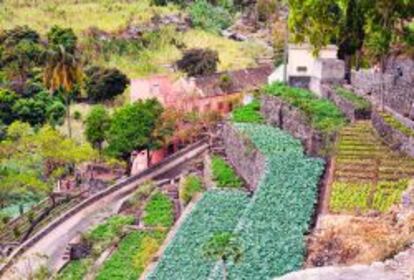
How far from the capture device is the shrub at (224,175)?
120 feet

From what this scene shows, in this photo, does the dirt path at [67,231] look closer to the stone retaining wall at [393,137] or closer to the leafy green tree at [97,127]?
the leafy green tree at [97,127]

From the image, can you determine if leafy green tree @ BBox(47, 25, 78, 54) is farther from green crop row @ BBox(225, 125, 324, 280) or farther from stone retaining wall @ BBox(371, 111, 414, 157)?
stone retaining wall @ BBox(371, 111, 414, 157)

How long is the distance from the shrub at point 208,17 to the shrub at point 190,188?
43564 mm

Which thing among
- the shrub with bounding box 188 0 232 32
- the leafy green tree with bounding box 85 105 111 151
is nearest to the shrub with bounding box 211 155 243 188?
the leafy green tree with bounding box 85 105 111 151

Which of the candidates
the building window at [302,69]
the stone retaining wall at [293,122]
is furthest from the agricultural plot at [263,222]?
the building window at [302,69]

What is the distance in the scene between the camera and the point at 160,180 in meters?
45.7

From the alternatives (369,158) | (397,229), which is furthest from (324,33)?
(397,229)

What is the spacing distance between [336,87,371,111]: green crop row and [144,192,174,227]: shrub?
9.46m

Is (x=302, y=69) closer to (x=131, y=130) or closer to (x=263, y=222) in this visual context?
(x=131, y=130)

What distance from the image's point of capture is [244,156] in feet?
120

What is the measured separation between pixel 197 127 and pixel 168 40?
86.3 ft

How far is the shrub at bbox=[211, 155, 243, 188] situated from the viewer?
120 ft

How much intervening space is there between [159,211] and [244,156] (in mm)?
5050

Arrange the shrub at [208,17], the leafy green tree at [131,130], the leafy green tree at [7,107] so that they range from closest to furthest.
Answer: the leafy green tree at [131,130] < the leafy green tree at [7,107] < the shrub at [208,17]
